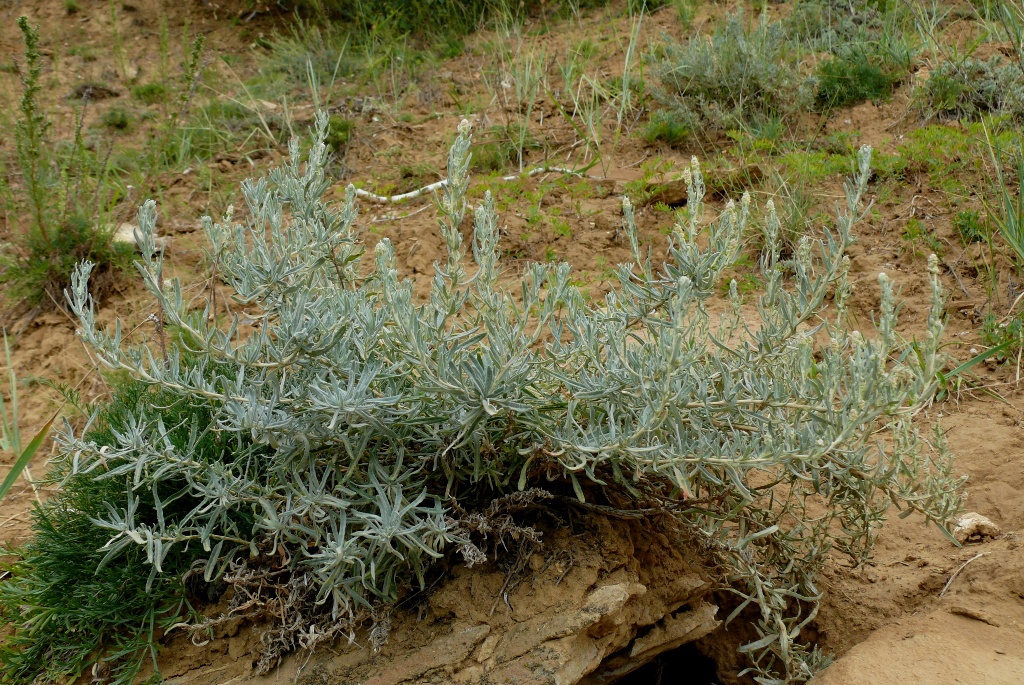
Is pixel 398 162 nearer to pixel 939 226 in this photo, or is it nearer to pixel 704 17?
pixel 704 17

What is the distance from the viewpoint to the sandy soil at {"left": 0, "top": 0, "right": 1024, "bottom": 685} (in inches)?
93.0

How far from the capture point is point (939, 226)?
4191 millimetres

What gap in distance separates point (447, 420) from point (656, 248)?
7.99 ft

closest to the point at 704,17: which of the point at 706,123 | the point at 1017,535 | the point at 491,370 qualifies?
the point at 706,123

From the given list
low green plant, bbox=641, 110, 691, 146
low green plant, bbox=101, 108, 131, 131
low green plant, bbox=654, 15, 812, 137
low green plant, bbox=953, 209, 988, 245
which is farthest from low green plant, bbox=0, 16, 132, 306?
low green plant, bbox=953, 209, 988, 245

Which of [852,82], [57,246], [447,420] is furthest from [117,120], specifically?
[447,420]

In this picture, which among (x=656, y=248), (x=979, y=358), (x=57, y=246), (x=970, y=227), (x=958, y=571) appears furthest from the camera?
(x=57, y=246)

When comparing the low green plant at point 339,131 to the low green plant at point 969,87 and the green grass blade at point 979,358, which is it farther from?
the green grass blade at point 979,358

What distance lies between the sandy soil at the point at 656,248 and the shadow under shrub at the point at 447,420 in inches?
9.5

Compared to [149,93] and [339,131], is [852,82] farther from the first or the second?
[149,93]

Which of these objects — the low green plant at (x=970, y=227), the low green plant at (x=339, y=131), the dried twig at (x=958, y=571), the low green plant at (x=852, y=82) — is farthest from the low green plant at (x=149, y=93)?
the dried twig at (x=958, y=571)

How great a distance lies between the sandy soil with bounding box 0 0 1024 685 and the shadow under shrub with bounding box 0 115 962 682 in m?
0.24

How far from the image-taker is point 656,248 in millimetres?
4395

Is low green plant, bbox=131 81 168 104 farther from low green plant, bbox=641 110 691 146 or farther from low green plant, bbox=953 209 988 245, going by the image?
low green plant, bbox=953 209 988 245
